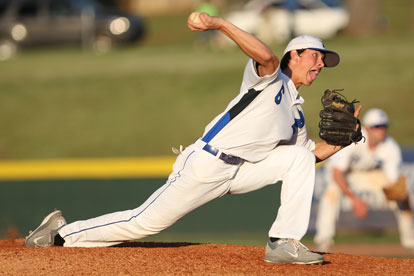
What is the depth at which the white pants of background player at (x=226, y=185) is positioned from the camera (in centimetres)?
534

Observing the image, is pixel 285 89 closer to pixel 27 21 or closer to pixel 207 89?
pixel 207 89

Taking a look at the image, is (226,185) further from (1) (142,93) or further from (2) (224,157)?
(1) (142,93)

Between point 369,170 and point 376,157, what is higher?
point 376,157

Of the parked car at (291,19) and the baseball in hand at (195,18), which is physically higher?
the parked car at (291,19)

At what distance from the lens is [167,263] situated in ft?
17.7

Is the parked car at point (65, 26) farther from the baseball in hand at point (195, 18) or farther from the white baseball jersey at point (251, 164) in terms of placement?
the baseball in hand at point (195, 18)

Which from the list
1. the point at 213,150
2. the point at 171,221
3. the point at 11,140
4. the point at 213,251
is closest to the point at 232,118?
the point at 213,150

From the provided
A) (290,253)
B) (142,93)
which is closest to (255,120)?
(290,253)

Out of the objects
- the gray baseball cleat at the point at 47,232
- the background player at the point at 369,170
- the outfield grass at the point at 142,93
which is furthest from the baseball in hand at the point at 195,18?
the outfield grass at the point at 142,93

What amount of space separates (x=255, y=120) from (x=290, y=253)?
909mm

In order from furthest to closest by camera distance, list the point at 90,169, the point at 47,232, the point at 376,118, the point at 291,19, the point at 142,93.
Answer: the point at 291,19 → the point at 142,93 → the point at 90,169 → the point at 376,118 → the point at 47,232

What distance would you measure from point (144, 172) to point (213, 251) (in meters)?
5.87

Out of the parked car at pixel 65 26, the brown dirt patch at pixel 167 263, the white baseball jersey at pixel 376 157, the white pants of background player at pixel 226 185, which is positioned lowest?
the brown dirt patch at pixel 167 263

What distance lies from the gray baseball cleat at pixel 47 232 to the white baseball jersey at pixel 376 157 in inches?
205
